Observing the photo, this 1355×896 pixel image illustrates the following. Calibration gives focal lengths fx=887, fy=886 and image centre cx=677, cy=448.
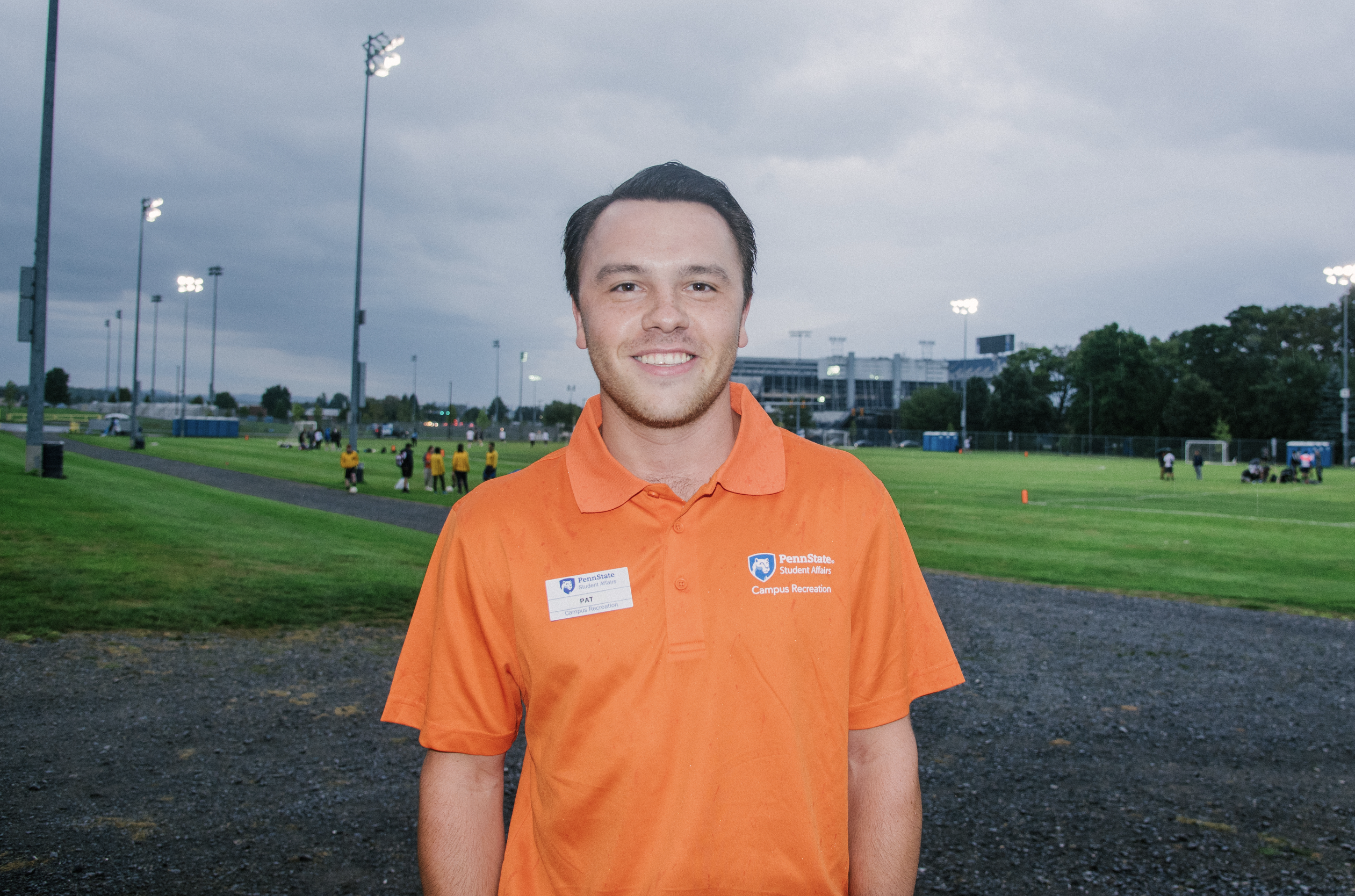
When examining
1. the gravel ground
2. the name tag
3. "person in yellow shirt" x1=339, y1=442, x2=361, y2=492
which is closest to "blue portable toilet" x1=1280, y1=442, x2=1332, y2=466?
"person in yellow shirt" x1=339, y1=442, x2=361, y2=492

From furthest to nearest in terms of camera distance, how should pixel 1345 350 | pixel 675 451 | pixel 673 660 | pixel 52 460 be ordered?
pixel 1345 350 < pixel 52 460 < pixel 675 451 < pixel 673 660

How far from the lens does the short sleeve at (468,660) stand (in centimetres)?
205

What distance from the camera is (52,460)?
72.6 ft

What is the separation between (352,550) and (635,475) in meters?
15.3

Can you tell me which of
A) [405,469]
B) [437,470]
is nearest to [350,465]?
[405,469]

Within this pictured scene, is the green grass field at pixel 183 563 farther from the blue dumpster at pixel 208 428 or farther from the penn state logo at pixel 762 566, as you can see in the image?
the blue dumpster at pixel 208 428

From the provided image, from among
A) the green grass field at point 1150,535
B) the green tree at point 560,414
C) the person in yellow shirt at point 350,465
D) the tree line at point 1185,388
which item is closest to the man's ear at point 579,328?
the green grass field at point 1150,535

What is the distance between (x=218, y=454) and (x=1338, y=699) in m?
54.0

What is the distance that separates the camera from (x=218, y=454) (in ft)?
168

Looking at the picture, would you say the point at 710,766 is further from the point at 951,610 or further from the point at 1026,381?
the point at 1026,381

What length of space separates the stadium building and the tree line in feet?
164

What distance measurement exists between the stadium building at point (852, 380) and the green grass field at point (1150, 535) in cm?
12884

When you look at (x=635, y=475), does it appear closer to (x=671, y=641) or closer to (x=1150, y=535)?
(x=671, y=641)

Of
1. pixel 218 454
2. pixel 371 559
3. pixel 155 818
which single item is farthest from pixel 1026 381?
pixel 155 818
